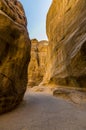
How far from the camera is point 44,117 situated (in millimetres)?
6746

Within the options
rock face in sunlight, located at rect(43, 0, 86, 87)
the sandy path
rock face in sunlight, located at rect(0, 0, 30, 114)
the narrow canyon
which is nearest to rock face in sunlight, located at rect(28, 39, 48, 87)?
rock face in sunlight, located at rect(43, 0, 86, 87)

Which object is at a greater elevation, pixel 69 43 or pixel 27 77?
pixel 69 43

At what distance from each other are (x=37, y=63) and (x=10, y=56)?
29649 millimetres

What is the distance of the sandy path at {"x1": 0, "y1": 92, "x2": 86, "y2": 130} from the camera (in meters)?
5.98

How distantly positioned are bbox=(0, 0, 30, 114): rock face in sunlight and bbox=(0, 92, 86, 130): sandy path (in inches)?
20.3

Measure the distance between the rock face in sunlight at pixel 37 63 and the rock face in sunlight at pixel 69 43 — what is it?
688 inches

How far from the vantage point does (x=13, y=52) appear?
7.14 meters

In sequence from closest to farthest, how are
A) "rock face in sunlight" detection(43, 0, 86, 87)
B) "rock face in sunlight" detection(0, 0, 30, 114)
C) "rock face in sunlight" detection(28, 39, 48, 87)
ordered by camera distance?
"rock face in sunlight" detection(0, 0, 30, 114) → "rock face in sunlight" detection(43, 0, 86, 87) → "rock face in sunlight" detection(28, 39, 48, 87)

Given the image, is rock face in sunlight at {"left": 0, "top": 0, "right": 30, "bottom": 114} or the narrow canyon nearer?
the narrow canyon

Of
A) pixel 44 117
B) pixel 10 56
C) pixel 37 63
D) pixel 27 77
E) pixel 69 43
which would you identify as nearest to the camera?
pixel 44 117

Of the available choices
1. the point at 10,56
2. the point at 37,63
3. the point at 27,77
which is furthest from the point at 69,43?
the point at 37,63

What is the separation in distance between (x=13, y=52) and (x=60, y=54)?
677 cm

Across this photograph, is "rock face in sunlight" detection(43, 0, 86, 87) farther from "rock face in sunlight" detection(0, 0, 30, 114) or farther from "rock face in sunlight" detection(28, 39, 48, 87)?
"rock face in sunlight" detection(28, 39, 48, 87)

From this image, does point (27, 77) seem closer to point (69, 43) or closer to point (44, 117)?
point (44, 117)
